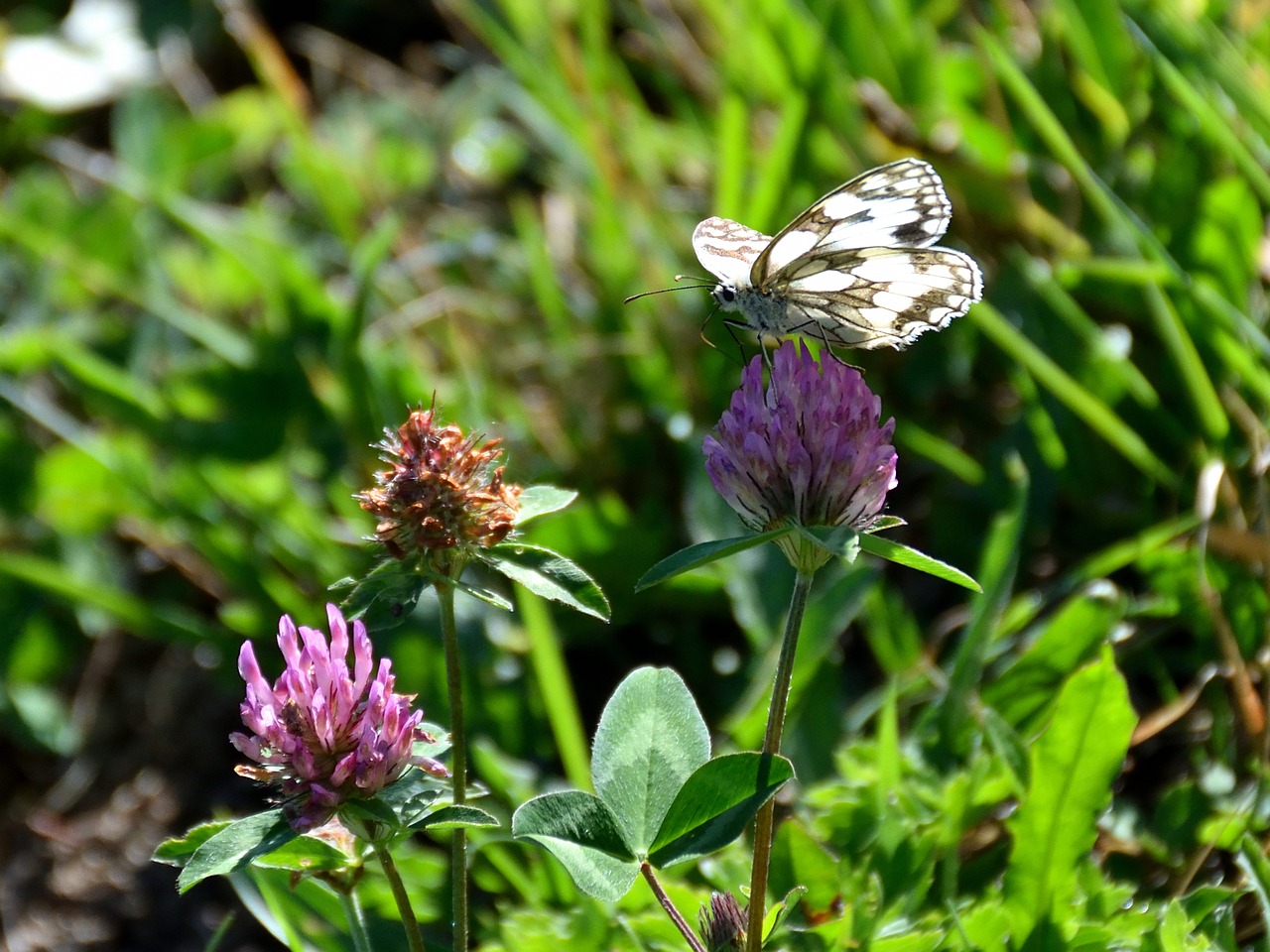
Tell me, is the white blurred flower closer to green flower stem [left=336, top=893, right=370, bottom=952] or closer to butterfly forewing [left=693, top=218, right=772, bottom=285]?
butterfly forewing [left=693, top=218, right=772, bottom=285]

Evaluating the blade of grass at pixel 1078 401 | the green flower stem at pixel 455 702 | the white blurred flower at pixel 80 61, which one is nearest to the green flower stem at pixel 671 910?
the green flower stem at pixel 455 702

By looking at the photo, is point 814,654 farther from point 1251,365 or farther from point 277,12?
point 277,12

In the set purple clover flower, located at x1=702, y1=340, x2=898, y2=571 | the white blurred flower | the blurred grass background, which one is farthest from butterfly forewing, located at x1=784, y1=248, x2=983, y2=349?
the white blurred flower

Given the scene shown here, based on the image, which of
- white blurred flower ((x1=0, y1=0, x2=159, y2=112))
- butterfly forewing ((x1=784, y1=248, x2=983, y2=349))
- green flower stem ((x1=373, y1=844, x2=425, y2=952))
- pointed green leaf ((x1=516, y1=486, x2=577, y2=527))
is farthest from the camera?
white blurred flower ((x1=0, y1=0, x2=159, y2=112))

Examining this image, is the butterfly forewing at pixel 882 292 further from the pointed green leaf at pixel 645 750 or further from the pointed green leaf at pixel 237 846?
the pointed green leaf at pixel 237 846

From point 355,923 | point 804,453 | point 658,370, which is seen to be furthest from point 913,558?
point 658,370
